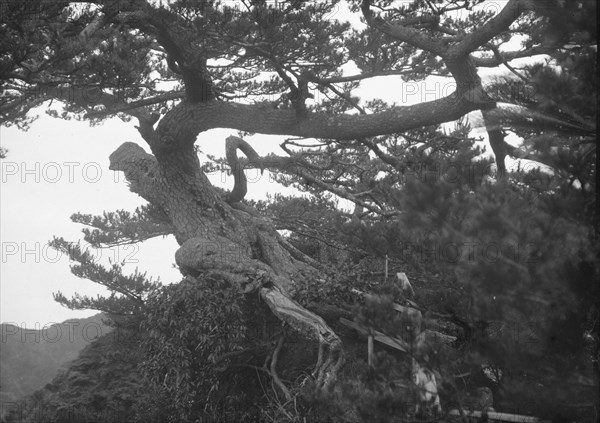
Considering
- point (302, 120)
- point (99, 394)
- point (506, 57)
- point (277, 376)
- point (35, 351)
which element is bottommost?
point (35, 351)

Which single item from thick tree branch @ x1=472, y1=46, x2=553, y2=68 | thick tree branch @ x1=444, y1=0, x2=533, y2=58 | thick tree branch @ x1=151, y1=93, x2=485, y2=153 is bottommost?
thick tree branch @ x1=151, y1=93, x2=485, y2=153

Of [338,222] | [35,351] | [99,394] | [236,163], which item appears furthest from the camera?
[35,351]

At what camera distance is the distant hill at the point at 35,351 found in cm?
1066

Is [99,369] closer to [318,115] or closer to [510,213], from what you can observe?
[318,115]

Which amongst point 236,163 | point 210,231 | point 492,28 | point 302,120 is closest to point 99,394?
point 210,231

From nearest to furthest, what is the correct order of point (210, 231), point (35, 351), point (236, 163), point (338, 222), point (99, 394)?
point (338, 222) → point (99, 394) → point (210, 231) → point (236, 163) → point (35, 351)

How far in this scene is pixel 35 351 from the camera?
11.9m

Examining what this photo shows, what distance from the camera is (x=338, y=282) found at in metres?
6.36

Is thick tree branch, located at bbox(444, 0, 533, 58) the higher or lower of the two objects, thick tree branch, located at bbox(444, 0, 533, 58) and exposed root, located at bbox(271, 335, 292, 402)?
the higher

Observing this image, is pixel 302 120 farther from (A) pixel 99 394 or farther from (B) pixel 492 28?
(A) pixel 99 394

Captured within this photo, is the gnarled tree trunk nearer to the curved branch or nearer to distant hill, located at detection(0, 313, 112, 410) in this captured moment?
the curved branch

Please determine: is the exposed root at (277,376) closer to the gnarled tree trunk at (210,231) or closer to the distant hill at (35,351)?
the gnarled tree trunk at (210,231)

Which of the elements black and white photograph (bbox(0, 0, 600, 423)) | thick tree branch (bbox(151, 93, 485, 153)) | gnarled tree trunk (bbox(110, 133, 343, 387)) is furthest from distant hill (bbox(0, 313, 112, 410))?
thick tree branch (bbox(151, 93, 485, 153))

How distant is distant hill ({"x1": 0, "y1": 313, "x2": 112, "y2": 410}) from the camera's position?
10656 mm
